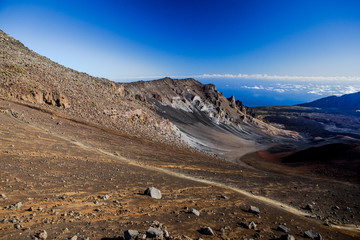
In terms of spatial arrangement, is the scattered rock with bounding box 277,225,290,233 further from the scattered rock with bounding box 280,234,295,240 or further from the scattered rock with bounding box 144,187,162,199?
the scattered rock with bounding box 144,187,162,199

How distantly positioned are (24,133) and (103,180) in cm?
918

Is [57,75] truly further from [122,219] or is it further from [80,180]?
[122,219]

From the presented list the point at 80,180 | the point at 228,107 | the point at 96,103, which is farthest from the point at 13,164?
the point at 228,107

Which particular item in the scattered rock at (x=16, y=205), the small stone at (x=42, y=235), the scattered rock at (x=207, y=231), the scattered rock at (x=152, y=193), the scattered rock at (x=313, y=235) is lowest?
the scattered rock at (x=313, y=235)

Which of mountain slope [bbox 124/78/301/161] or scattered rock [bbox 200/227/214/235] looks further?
mountain slope [bbox 124/78/301/161]

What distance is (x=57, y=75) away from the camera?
34.2 meters

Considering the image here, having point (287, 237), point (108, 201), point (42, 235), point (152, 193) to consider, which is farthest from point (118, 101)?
point (287, 237)

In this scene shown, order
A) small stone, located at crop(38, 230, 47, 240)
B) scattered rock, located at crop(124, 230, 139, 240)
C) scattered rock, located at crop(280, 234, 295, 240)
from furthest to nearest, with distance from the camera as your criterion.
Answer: scattered rock, located at crop(280, 234, 295, 240), scattered rock, located at crop(124, 230, 139, 240), small stone, located at crop(38, 230, 47, 240)

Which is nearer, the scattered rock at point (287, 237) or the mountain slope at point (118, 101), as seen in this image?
the scattered rock at point (287, 237)

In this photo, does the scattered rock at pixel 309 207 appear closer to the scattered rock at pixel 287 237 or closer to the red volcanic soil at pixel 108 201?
the red volcanic soil at pixel 108 201

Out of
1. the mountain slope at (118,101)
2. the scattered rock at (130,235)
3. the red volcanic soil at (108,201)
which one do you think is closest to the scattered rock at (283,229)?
the red volcanic soil at (108,201)

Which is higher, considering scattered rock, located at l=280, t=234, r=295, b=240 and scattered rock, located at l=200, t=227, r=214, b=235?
scattered rock, located at l=200, t=227, r=214, b=235

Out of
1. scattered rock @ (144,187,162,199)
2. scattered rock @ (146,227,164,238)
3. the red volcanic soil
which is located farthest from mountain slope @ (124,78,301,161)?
scattered rock @ (146,227,164,238)

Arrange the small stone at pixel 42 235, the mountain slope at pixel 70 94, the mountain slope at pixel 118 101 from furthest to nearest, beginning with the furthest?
the mountain slope at pixel 118 101 → the mountain slope at pixel 70 94 → the small stone at pixel 42 235
